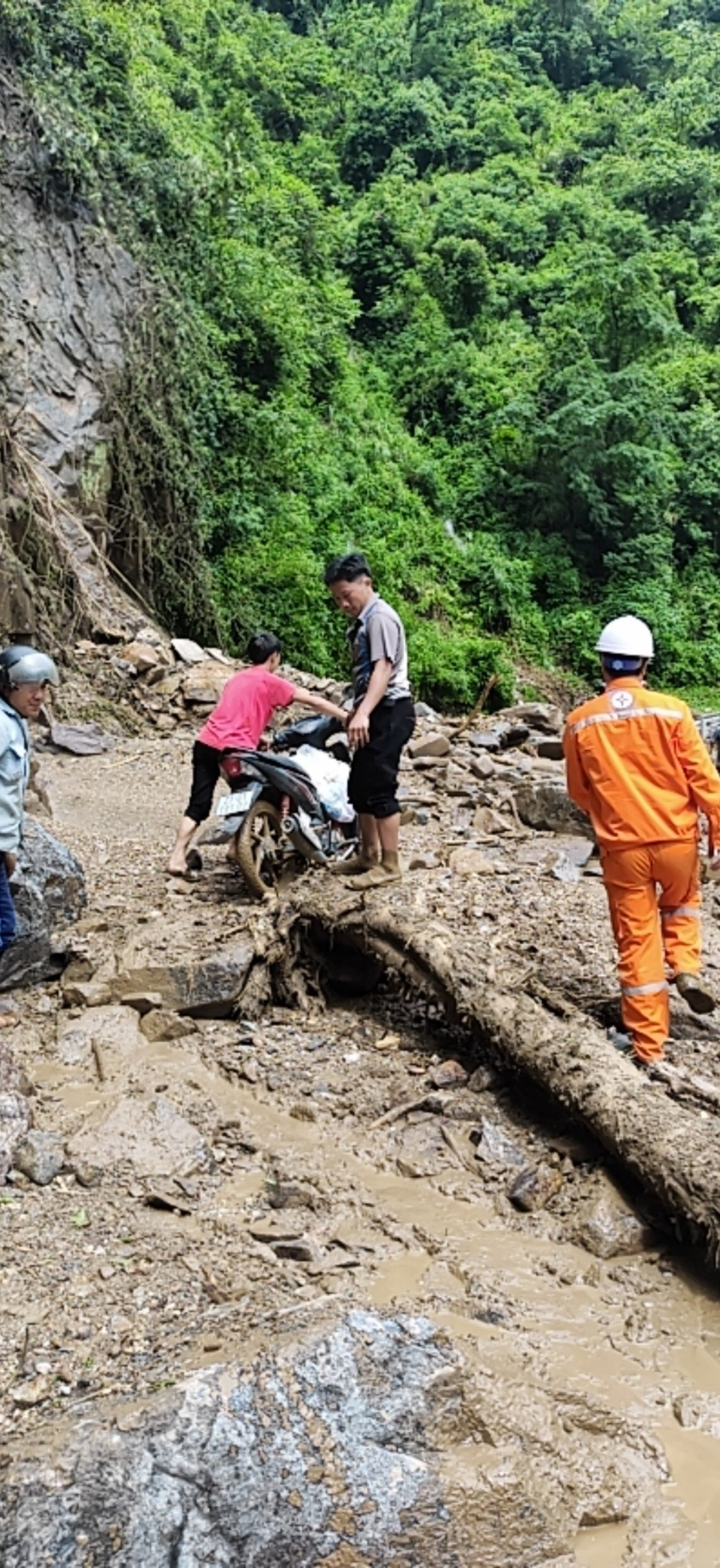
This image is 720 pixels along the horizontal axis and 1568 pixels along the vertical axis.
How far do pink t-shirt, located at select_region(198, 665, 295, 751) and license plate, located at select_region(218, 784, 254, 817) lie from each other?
374 mm

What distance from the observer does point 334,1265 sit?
2.96m

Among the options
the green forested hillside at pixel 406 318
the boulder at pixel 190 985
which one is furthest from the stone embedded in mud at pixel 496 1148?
the green forested hillside at pixel 406 318

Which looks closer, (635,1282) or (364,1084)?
(635,1282)

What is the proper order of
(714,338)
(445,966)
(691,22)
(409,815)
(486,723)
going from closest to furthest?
(445,966) < (409,815) < (486,723) < (714,338) < (691,22)

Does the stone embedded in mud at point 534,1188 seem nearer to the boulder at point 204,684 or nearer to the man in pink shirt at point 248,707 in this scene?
the man in pink shirt at point 248,707

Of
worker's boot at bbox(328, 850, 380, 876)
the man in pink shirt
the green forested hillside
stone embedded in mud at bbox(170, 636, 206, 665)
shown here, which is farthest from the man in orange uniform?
the green forested hillside

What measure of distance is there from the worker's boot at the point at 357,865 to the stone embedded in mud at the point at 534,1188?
1974 mm

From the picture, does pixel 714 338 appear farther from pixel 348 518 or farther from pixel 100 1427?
pixel 100 1427

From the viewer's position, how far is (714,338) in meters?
28.1

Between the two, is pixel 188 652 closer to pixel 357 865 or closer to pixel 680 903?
pixel 357 865

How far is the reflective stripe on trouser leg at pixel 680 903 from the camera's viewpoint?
3883 mm

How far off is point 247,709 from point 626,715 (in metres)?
2.55

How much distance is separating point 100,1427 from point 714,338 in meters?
30.5

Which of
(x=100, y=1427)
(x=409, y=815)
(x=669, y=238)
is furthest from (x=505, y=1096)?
(x=669, y=238)
